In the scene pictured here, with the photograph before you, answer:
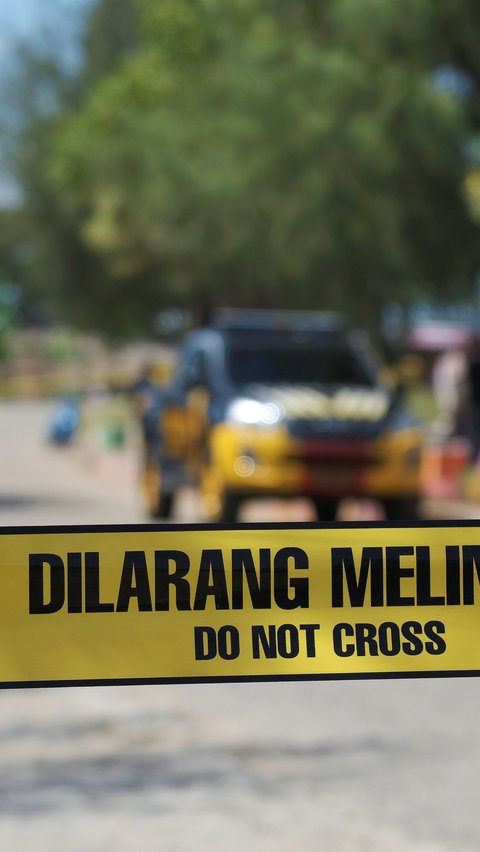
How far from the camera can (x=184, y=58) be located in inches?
1832

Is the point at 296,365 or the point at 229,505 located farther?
the point at 296,365

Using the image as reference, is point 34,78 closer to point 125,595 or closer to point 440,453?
point 440,453

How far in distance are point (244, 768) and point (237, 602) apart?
2.75 m

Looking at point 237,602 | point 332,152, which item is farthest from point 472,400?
point 237,602

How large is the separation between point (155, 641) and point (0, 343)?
7708cm

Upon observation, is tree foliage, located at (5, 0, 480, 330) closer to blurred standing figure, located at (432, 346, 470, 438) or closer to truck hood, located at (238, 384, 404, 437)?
blurred standing figure, located at (432, 346, 470, 438)

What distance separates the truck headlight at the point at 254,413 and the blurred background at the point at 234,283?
69.3 inches

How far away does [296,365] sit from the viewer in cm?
1702

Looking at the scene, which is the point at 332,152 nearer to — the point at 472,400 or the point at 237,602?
the point at 472,400

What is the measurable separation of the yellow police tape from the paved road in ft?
4.93

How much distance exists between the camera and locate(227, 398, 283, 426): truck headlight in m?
16.1

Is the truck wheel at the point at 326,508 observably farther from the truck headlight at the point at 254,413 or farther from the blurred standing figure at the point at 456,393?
the blurred standing figure at the point at 456,393

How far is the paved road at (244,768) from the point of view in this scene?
576cm

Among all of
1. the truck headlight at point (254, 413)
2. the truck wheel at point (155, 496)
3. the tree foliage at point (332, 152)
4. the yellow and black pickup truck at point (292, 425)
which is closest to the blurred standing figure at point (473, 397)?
the yellow and black pickup truck at point (292, 425)
